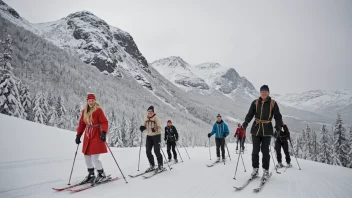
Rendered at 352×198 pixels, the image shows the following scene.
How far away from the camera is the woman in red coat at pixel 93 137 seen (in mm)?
5918

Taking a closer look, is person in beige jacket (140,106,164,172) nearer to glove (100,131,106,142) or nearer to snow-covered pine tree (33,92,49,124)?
glove (100,131,106,142)

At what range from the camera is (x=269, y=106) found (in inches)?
248

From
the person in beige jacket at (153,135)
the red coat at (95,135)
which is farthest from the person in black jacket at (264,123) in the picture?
the red coat at (95,135)

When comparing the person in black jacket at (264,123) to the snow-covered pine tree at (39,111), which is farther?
the snow-covered pine tree at (39,111)

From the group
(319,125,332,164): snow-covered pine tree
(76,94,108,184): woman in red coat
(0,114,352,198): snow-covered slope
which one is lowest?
(319,125,332,164): snow-covered pine tree

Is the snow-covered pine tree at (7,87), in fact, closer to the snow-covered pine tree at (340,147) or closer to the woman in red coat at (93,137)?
the woman in red coat at (93,137)

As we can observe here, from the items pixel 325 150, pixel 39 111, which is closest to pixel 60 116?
pixel 39 111

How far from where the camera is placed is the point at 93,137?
5969mm

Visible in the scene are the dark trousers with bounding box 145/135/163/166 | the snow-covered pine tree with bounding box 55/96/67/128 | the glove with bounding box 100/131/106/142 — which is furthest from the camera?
the snow-covered pine tree with bounding box 55/96/67/128

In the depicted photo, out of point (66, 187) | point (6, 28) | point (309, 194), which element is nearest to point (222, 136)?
point (309, 194)

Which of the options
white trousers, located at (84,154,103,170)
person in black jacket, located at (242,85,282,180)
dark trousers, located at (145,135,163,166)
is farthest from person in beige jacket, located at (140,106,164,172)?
person in black jacket, located at (242,85,282,180)

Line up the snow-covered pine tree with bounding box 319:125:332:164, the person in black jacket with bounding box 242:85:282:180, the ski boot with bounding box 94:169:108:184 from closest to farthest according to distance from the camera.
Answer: the ski boot with bounding box 94:169:108:184 < the person in black jacket with bounding box 242:85:282:180 < the snow-covered pine tree with bounding box 319:125:332:164

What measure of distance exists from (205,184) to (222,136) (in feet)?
14.1

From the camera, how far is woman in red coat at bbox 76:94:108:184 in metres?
5.92
